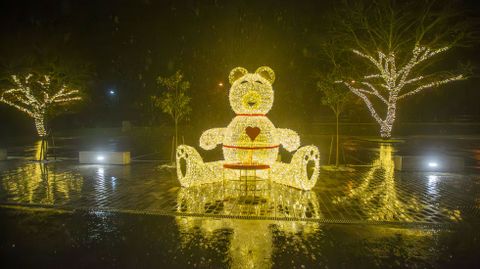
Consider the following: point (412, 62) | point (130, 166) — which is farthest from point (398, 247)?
point (412, 62)

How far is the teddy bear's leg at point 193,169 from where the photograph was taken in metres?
8.63

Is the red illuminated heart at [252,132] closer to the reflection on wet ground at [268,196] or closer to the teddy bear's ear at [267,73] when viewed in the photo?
the reflection on wet ground at [268,196]

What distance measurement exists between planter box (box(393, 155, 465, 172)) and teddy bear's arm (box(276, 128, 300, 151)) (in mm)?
4493

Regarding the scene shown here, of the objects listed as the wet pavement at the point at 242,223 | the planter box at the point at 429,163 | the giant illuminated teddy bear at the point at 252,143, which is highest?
the giant illuminated teddy bear at the point at 252,143

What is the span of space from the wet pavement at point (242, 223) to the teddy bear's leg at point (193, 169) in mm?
224

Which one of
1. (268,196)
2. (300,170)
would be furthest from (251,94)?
(268,196)

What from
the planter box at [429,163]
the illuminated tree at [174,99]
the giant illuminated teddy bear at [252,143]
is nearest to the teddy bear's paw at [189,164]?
the giant illuminated teddy bear at [252,143]

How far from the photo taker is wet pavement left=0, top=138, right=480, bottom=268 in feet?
16.3

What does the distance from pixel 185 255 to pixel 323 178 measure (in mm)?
6201

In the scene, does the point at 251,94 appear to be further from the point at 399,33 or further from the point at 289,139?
the point at 399,33

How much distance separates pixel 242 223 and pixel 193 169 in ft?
9.22

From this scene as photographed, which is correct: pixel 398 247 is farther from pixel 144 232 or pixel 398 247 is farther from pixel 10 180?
pixel 10 180

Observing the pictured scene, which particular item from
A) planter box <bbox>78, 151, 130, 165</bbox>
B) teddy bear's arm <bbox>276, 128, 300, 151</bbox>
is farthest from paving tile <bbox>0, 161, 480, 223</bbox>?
planter box <bbox>78, 151, 130, 165</bbox>

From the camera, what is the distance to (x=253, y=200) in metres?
7.72
